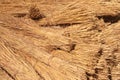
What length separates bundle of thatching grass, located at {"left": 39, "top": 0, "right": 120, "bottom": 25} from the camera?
148 inches

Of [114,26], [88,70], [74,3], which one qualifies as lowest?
[88,70]

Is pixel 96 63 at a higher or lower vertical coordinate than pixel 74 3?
lower

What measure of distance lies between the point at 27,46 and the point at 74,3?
2.45 ft

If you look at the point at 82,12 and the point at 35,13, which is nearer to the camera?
the point at 82,12

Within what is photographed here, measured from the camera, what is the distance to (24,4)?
4027mm

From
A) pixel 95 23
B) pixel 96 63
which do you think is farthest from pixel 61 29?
pixel 96 63

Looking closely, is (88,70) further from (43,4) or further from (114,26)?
(43,4)

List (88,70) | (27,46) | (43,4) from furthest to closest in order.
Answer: (43,4) → (27,46) → (88,70)

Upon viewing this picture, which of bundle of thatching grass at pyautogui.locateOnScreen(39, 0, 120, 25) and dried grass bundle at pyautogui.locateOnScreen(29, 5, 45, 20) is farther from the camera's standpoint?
dried grass bundle at pyautogui.locateOnScreen(29, 5, 45, 20)

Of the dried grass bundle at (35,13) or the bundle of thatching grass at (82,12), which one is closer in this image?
the bundle of thatching grass at (82,12)

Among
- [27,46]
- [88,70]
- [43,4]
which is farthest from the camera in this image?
[43,4]

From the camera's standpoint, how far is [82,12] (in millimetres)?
3775

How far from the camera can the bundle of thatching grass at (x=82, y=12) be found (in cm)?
376

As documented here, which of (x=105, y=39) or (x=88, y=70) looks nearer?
(x=88, y=70)
